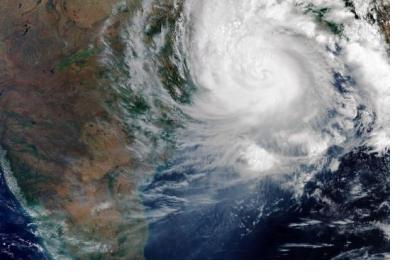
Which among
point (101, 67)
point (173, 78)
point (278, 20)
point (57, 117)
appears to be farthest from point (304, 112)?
point (57, 117)

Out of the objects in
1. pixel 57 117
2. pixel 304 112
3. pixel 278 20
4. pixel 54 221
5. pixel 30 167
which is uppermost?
pixel 278 20

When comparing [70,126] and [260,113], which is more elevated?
[260,113]

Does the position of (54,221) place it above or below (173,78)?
below

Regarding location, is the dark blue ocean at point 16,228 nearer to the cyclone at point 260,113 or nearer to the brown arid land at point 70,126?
the brown arid land at point 70,126

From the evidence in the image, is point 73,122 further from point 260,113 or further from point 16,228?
point 260,113

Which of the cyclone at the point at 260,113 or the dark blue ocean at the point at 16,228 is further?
the dark blue ocean at the point at 16,228

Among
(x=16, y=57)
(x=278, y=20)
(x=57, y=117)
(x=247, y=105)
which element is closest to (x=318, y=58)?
(x=278, y=20)

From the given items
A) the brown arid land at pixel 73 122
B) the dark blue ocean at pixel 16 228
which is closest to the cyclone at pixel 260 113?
the brown arid land at pixel 73 122

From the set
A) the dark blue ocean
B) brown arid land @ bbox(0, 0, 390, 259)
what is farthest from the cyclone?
the dark blue ocean

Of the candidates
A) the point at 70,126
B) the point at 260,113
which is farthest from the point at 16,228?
the point at 260,113

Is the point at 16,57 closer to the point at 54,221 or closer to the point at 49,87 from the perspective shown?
the point at 49,87
